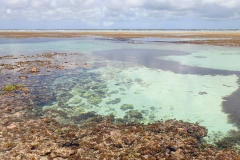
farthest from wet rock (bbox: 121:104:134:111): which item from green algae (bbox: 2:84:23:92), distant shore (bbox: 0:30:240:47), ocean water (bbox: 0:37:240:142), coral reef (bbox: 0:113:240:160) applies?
distant shore (bbox: 0:30:240:47)

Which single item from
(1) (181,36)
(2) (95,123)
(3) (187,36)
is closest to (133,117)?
(2) (95,123)

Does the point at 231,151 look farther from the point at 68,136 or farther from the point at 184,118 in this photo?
the point at 68,136

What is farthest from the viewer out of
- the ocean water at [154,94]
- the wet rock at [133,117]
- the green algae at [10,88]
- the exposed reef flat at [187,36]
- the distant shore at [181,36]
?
the exposed reef flat at [187,36]

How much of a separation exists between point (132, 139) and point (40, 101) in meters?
8.94

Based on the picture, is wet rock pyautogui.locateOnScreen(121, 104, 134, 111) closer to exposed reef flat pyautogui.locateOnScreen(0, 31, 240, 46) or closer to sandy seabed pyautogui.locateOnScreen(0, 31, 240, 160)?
sandy seabed pyautogui.locateOnScreen(0, 31, 240, 160)

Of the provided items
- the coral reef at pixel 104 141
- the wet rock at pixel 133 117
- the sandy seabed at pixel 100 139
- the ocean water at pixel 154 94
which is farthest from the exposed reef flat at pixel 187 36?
the coral reef at pixel 104 141

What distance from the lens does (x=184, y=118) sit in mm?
13695

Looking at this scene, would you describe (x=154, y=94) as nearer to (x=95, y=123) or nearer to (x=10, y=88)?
(x=95, y=123)

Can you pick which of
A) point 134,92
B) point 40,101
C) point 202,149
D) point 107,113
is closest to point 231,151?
point 202,149

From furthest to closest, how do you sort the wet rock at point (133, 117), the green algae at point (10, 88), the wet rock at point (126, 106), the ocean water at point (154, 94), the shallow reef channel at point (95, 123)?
the green algae at point (10, 88) → the wet rock at point (126, 106) → the ocean water at point (154, 94) → the wet rock at point (133, 117) → the shallow reef channel at point (95, 123)

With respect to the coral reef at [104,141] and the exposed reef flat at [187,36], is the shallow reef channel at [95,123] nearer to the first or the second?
the coral reef at [104,141]

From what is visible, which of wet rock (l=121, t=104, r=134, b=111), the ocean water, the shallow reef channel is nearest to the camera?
the shallow reef channel

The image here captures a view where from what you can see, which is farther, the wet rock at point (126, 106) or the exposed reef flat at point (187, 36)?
the exposed reef flat at point (187, 36)

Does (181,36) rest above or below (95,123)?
above
